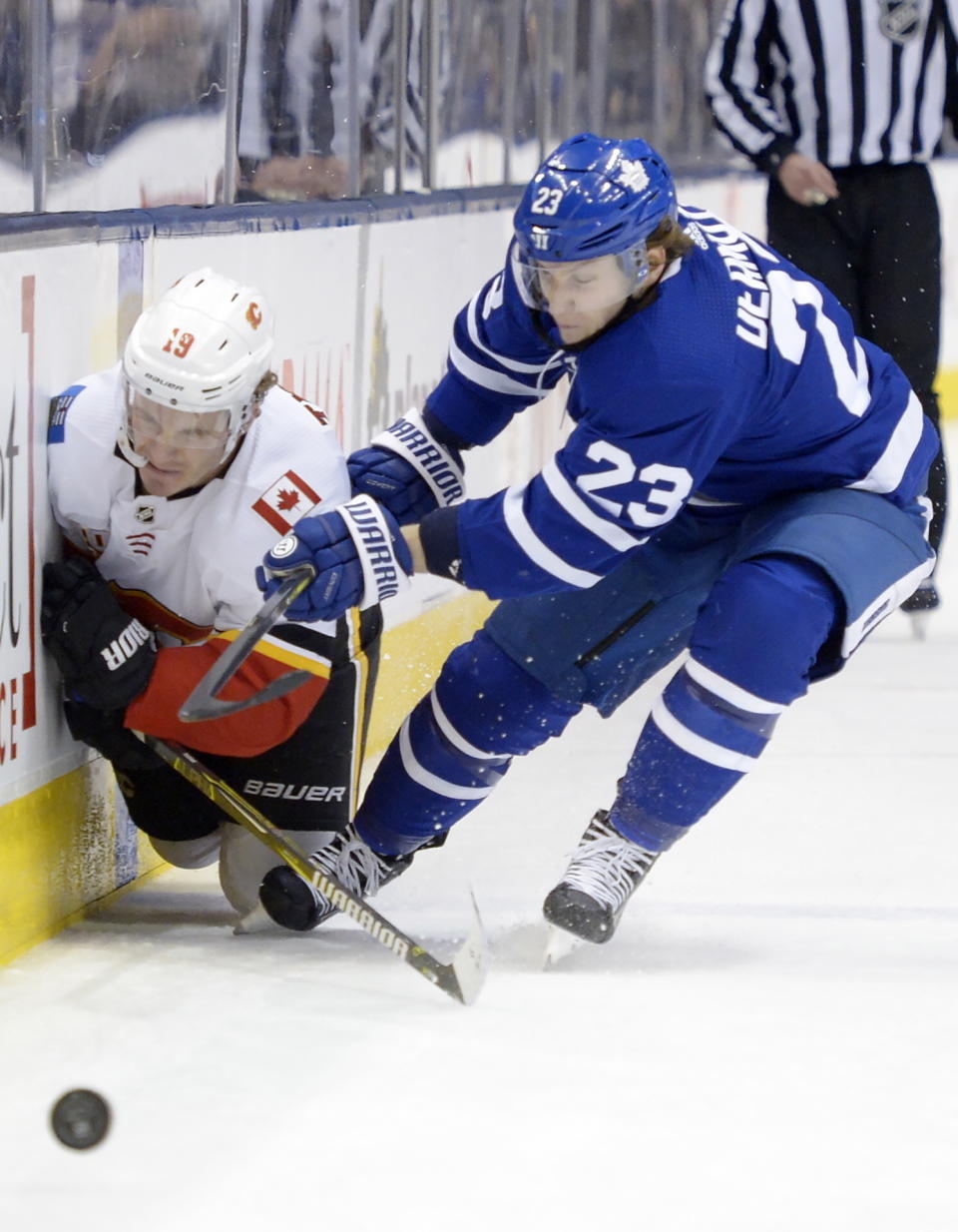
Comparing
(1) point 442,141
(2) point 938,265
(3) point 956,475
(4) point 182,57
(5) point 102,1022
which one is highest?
(4) point 182,57

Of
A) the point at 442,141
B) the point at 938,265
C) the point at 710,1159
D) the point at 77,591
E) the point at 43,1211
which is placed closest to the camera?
the point at 43,1211

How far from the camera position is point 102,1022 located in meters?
2.13

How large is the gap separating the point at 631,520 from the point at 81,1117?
0.92m

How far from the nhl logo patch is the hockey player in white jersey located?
2.50 m

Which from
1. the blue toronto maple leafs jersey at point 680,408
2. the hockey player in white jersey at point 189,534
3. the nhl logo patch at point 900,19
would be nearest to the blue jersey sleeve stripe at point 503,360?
the blue toronto maple leafs jersey at point 680,408

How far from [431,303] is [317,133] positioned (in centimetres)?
49

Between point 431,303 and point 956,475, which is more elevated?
point 431,303

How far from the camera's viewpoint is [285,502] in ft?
7.88

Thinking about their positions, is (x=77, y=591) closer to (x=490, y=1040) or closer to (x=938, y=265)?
(x=490, y=1040)

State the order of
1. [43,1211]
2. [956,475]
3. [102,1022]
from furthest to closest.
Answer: [956,475]
[102,1022]
[43,1211]

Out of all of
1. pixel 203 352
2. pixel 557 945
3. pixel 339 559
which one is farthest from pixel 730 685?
pixel 203 352

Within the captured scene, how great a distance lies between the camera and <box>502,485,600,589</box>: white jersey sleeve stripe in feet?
7.47

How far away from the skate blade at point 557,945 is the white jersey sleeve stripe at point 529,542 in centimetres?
41

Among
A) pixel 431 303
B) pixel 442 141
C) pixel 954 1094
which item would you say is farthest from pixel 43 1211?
pixel 442 141
